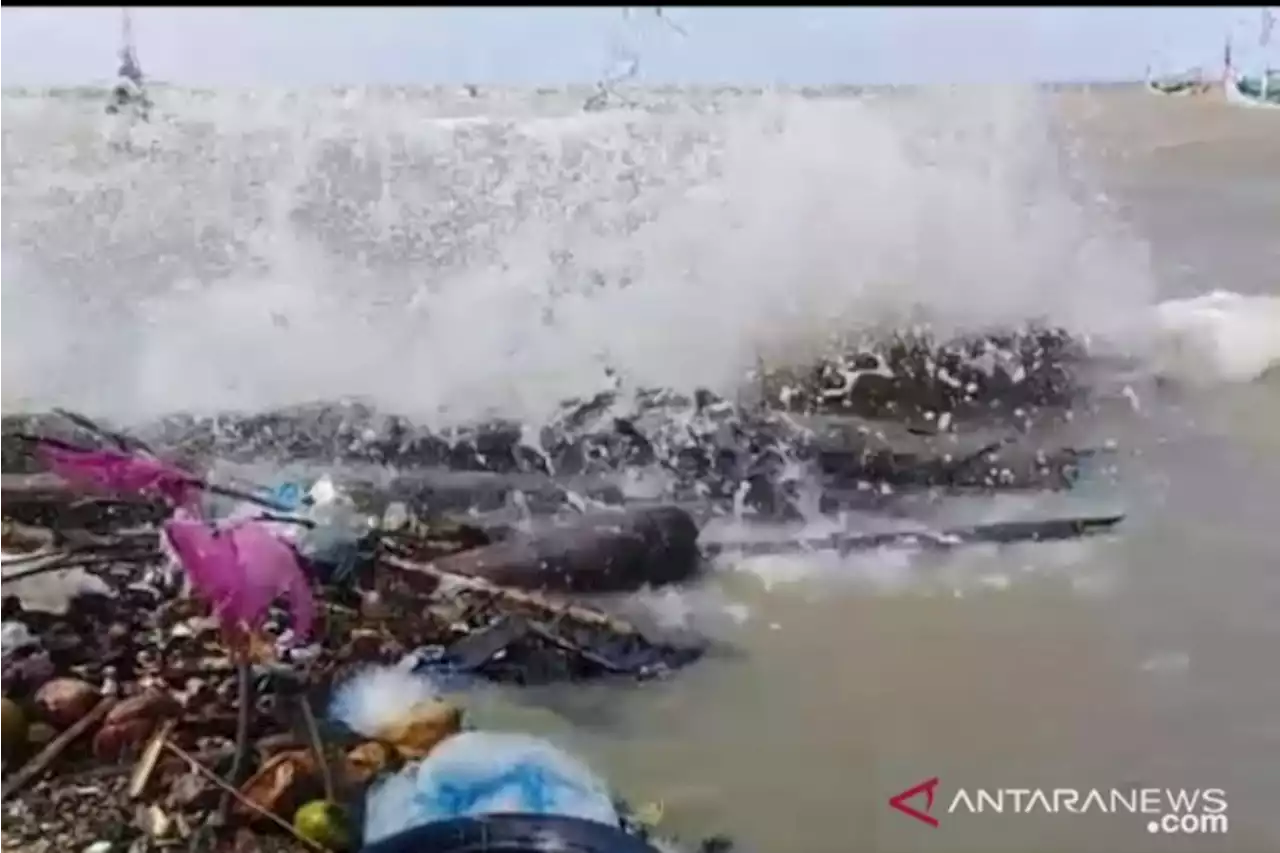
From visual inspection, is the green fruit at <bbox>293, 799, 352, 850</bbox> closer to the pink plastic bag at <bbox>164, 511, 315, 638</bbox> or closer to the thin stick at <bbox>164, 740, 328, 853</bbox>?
the thin stick at <bbox>164, 740, 328, 853</bbox>

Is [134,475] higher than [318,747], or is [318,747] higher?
[134,475]

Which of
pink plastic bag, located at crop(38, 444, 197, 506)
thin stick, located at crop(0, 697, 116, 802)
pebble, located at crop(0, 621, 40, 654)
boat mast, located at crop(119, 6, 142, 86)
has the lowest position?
thin stick, located at crop(0, 697, 116, 802)

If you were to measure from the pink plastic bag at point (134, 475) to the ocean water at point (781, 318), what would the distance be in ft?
0.13

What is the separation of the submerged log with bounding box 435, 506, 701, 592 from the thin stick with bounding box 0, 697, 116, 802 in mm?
304

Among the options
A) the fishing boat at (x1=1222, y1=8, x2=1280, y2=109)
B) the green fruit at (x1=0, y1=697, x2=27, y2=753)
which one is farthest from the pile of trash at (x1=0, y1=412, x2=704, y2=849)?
the fishing boat at (x1=1222, y1=8, x2=1280, y2=109)

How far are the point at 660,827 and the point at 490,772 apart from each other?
142 millimetres

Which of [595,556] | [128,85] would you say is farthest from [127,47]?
[595,556]

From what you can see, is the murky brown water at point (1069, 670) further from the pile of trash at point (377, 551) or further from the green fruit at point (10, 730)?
the green fruit at point (10, 730)

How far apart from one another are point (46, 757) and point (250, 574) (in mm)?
216

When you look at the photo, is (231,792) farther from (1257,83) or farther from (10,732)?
(1257,83)

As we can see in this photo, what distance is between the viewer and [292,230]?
123 centimetres

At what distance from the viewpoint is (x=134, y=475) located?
4.06ft

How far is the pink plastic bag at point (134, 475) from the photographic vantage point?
1236 mm

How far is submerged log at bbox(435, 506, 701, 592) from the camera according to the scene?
1230 millimetres
